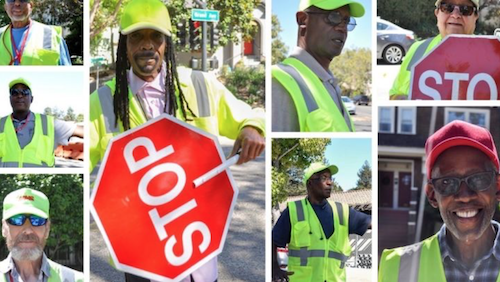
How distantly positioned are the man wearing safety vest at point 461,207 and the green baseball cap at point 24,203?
5.44 ft

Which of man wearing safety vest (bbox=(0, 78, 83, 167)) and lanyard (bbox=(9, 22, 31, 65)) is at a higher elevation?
lanyard (bbox=(9, 22, 31, 65))

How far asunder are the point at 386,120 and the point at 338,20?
1.68 ft

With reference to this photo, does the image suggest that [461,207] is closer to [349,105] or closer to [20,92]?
[349,105]

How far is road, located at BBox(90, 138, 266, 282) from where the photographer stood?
3.63 m

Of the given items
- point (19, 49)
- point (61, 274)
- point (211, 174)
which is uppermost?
point (19, 49)

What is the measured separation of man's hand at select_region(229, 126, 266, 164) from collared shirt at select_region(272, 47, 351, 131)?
0.09m

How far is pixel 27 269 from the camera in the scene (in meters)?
3.69

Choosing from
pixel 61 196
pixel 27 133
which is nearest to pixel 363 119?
pixel 61 196

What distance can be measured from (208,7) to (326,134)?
2.59 ft

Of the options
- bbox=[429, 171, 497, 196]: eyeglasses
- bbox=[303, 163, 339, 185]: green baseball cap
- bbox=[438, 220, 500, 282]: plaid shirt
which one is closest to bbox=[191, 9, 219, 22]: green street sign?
bbox=[303, 163, 339, 185]: green baseball cap

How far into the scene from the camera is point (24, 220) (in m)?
3.64

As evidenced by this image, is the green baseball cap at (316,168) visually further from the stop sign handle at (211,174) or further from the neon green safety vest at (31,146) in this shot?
the neon green safety vest at (31,146)

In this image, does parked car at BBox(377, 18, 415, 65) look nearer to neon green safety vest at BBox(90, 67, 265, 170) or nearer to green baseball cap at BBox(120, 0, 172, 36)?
neon green safety vest at BBox(90, 67, 265, 170)

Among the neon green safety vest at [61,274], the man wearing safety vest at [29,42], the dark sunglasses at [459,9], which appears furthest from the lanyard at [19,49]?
the dark sunglasses at [459,9]
